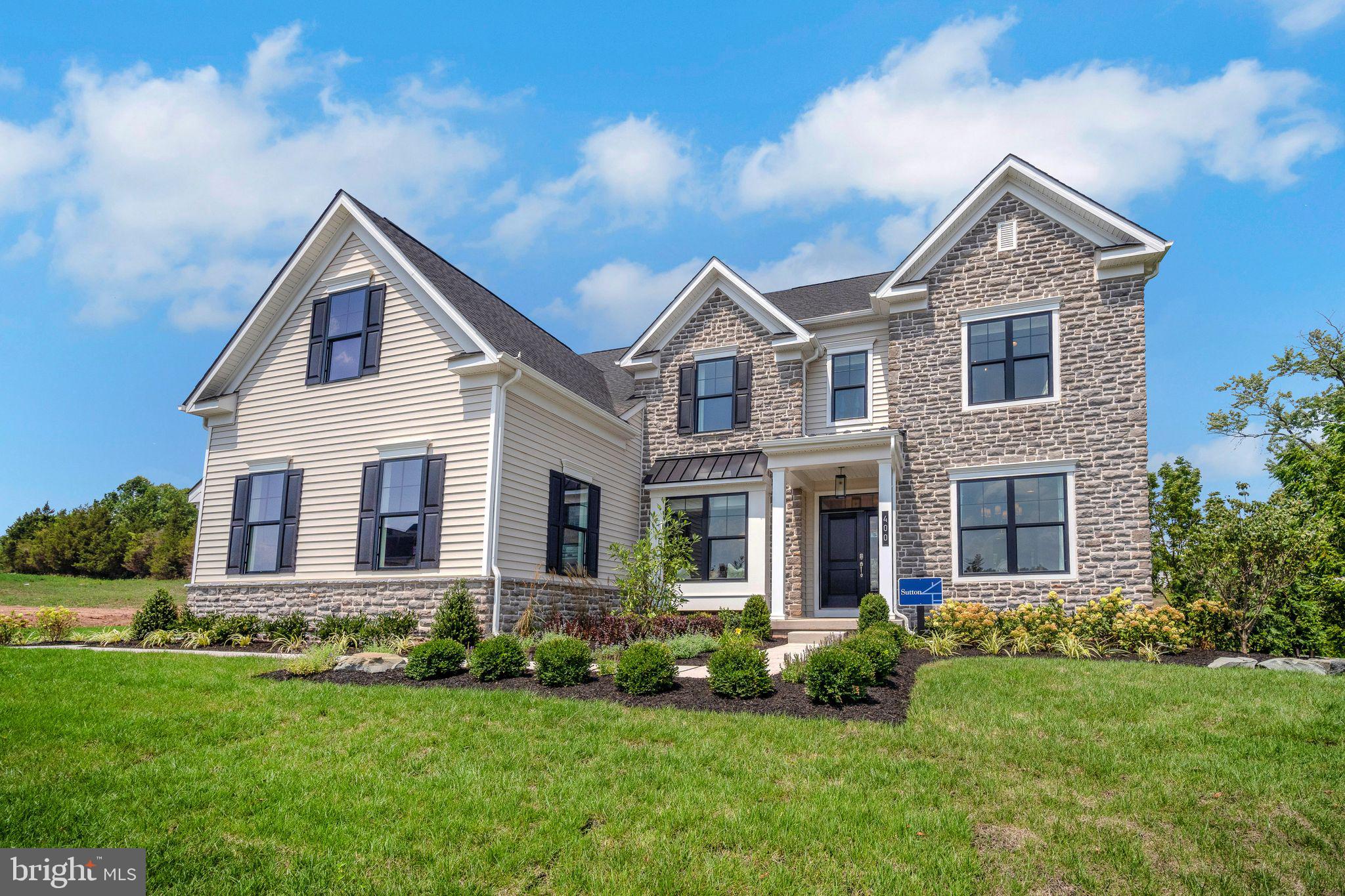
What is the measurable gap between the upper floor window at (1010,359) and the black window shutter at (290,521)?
13.0 m

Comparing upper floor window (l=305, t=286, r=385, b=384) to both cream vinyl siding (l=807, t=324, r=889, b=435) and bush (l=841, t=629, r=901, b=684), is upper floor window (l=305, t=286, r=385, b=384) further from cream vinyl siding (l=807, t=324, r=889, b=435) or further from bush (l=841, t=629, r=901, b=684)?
bush (l=841, t=629, r=901, b=684)

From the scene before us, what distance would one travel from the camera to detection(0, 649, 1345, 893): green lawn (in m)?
5.21

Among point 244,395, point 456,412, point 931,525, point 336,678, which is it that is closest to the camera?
point 336,678

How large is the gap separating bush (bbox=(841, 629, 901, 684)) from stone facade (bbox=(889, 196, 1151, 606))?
19.6 feet

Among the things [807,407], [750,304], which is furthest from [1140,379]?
[750,304]

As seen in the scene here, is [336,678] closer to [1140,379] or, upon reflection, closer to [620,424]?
[620,424]

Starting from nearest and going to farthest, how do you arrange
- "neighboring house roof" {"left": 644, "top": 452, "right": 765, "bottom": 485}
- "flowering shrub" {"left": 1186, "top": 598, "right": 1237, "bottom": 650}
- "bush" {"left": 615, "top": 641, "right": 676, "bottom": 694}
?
"bush" {"left": 615, "top": 641, "right": 676, "bottom": 694}
"flowering shrub" {"left": 1186, "top": 598, "right": 1237, "bottom": 650}
"neighboring house roof" {"left": 644, "top": 452, "right": 765, "bottom": 485}

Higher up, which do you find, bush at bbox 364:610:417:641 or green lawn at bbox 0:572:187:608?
bush at bbox 364:610:417:641

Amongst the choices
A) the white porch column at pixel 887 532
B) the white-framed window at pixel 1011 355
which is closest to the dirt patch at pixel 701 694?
the white porch column at pixel 887 532

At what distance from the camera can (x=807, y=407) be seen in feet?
61.2

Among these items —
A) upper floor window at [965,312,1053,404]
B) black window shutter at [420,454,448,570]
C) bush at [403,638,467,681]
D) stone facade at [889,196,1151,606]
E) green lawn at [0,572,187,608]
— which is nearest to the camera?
bush at [403,638,467,681]

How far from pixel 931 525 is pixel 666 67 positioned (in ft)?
31.0

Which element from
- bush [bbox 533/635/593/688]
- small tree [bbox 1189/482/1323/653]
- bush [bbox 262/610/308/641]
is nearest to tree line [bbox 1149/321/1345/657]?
small tree [bbox 1189/482/1323/653]

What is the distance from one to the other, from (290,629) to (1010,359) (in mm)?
13976
